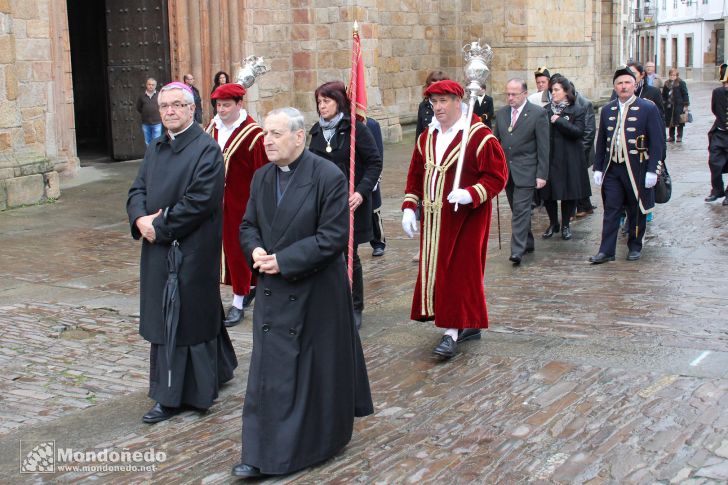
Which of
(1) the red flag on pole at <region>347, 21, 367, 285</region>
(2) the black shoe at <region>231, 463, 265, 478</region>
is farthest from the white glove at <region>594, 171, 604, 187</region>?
(2) the black shoe at <region>231, 463, 265, 478</region>

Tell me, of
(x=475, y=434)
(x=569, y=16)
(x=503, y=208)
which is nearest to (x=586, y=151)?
(x=503, y=208)

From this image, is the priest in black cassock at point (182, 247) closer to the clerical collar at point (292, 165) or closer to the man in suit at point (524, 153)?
the clerical collar at point (292, 165)

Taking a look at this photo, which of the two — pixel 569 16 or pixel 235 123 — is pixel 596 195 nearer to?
pixel 235 123

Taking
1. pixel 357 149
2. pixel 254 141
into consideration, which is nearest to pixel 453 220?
pixel 357 149

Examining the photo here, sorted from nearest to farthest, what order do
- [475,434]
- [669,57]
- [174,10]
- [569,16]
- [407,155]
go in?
[475,434] → [174,10] → [407,155] → [569,16] → [669,57]

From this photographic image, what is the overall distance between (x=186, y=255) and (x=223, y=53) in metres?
13.1

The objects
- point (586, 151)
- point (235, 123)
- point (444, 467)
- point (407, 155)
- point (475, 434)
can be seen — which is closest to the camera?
point (444, 467)

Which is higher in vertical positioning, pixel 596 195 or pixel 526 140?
pixel 526 140

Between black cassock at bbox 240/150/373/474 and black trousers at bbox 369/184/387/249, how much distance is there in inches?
146

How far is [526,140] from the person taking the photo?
989 cm

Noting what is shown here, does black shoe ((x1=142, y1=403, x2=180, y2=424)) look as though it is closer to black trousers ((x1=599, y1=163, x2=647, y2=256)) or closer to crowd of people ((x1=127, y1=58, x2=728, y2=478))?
crowd of people ((x1=127, y1=58, x2=728, y2=478))

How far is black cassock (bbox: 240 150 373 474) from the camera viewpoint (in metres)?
4.80

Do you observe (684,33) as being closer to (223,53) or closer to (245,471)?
(223,53)

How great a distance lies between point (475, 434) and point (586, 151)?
6895 millimetres
